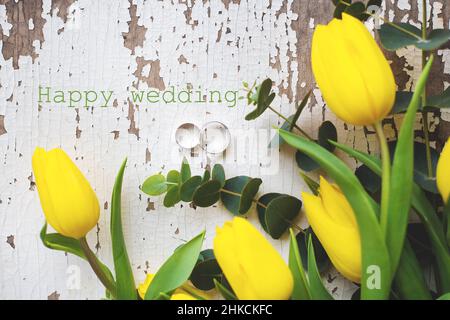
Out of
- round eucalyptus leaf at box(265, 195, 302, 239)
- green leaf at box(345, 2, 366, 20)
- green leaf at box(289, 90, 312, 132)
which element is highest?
green leaf at box(345, 2, 366, 20)

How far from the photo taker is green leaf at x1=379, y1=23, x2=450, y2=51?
1.32 ft

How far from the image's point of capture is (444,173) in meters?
0.38

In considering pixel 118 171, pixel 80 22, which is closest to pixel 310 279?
pixel 118 171

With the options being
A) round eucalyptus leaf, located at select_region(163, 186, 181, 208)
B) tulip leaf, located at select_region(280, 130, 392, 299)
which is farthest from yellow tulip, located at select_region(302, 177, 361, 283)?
round eucalyptus leaf, located at select_region(163, 186, 181, 208)

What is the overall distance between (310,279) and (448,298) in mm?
101

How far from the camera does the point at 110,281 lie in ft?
1.44

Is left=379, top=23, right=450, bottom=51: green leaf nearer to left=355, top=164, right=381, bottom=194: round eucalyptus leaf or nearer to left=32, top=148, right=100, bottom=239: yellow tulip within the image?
left=355, top=164, right=381, bottom=194: round eucalyptus leaf

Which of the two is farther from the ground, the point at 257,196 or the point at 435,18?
the point at 435,18

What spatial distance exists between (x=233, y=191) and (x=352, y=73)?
153mm

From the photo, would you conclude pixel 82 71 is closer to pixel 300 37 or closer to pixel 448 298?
pixel 300 37

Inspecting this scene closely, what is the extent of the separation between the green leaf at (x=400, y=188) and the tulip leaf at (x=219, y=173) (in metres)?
0.14

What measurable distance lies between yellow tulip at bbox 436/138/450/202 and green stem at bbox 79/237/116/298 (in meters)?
0.27

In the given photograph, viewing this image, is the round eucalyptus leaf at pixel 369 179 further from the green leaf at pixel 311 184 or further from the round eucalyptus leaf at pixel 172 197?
the round eucalyptus leaf at pixel 172 197

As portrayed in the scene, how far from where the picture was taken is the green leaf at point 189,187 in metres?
0.45
